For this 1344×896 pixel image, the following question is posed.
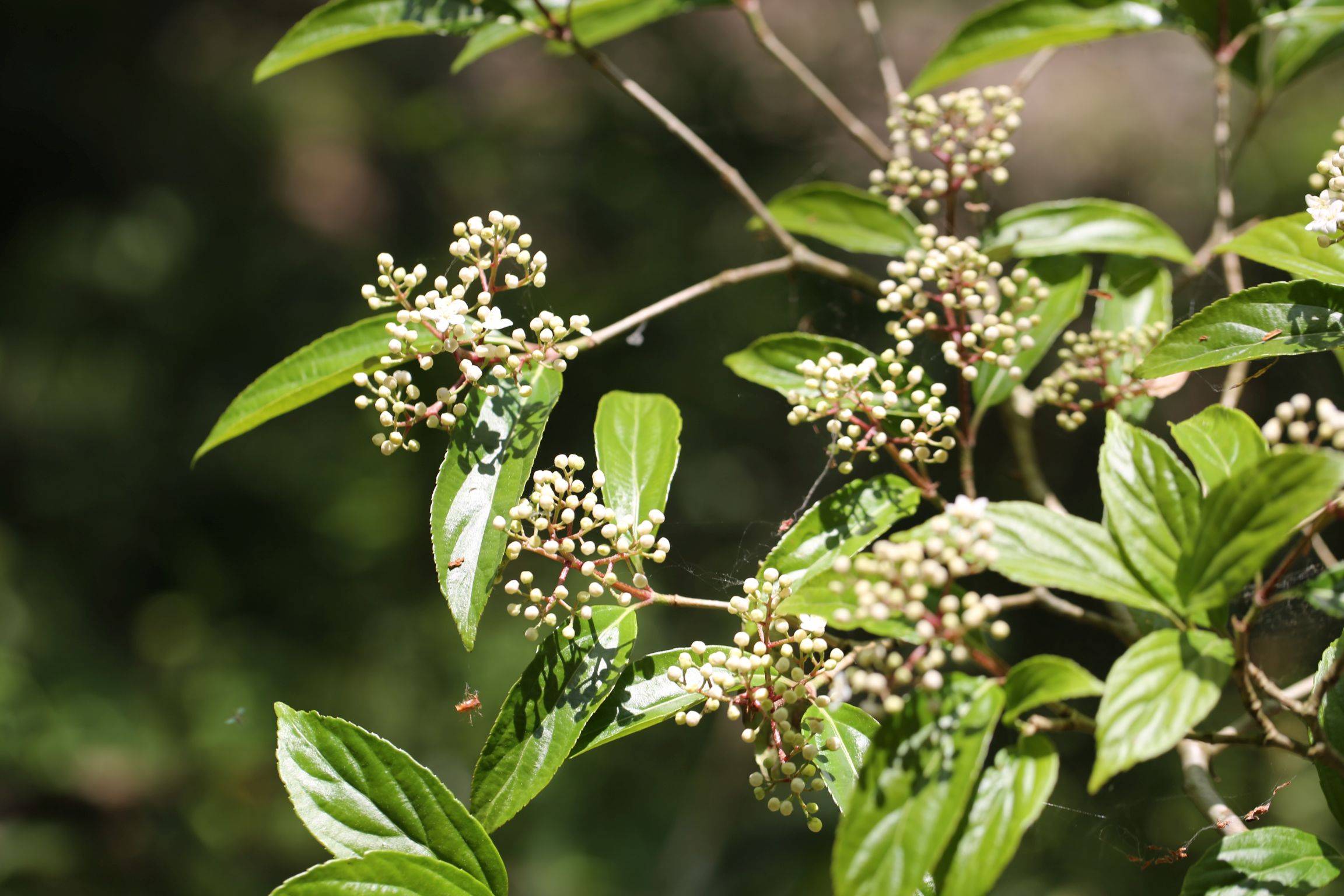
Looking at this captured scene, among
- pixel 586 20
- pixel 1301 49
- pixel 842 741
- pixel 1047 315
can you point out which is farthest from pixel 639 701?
pixel 1301 49

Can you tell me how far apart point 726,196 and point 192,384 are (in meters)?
2.26

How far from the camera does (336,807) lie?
101 centimetres

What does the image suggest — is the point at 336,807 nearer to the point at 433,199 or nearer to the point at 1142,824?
the point at 1142,824

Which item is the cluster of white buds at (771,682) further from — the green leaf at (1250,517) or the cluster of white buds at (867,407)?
the green leaf at (1250,517)

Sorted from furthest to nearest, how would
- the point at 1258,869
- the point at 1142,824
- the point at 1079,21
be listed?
the point at 1142,824
the point at 1079,21
the point at 1258,869

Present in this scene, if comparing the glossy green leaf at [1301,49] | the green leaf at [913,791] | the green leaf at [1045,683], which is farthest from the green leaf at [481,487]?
the glossy green leaf at [1301,49]

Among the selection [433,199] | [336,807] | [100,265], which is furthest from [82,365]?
[336,807]

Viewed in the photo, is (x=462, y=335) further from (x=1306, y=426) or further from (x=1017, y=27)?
(x=1017, y=27)

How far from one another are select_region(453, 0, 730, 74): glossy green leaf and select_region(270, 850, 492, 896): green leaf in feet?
3.72

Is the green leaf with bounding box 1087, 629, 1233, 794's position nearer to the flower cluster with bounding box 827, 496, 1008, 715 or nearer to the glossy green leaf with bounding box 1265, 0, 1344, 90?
the flower cluster with bounding box 827, 496, 1008, 715

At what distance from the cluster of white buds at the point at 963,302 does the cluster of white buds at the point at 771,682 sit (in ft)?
1.12

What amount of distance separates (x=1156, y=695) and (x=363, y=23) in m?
1.36

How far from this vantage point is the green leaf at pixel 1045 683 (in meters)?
0.69

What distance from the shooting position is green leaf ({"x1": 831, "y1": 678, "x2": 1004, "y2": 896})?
0.69 meters
